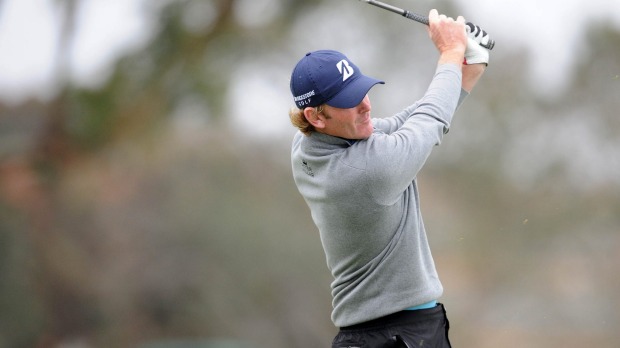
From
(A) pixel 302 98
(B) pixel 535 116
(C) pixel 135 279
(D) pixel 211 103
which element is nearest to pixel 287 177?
(D) pixel 211 103

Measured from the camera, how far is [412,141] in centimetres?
A: 364

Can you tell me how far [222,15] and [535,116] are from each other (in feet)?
16.8

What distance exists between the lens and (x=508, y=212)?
16.2 m

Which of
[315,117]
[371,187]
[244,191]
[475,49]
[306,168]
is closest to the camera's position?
[371,187]

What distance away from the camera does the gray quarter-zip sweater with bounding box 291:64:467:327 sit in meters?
3.64

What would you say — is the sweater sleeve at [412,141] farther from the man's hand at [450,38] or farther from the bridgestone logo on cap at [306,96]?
the bridgestone logo on cap at [306,96]

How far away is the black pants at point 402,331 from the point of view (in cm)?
379

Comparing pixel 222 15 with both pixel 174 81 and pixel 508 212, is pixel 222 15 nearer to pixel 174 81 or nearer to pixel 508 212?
pixel 174 81

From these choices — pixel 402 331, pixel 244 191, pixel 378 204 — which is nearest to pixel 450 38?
pixel 378 204

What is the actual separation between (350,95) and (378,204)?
394 mm

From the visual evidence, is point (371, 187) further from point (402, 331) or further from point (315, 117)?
point (402, 331)

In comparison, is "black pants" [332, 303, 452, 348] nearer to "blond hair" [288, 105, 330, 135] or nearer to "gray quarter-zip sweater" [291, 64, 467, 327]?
"gray quarter-zip sweater" [291, 64, 467, 327]

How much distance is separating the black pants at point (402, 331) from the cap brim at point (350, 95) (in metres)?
0.78

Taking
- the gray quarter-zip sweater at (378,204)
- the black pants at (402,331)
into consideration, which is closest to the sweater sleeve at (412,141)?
the gray quarter-zip sweater at (378,204)
